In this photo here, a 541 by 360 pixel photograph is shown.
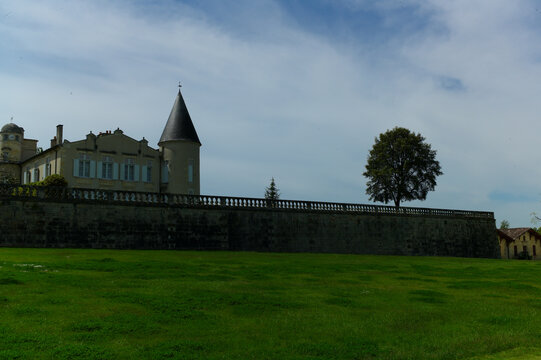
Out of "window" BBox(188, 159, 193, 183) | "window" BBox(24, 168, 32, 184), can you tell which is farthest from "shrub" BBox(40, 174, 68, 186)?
"window" BBox(24, 168, 32, 184)

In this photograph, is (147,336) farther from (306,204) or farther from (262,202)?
(306,204)

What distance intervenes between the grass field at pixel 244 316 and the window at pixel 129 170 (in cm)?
3003

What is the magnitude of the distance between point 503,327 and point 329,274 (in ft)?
27.1

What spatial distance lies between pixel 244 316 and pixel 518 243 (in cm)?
7111

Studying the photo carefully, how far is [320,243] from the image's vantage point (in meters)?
39.6

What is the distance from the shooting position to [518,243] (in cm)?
7331

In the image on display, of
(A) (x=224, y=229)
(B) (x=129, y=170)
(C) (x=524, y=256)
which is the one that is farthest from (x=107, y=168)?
(C) (x=524, y=256)

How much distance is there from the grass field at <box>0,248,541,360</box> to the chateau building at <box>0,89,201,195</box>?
28675mm

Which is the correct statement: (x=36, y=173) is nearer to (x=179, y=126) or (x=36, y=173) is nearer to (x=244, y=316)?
(x=179, y=126)

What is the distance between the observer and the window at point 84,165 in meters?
46.1

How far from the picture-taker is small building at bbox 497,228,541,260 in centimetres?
7206

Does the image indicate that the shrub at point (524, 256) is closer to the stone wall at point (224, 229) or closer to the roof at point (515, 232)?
the roof at point (515, 232)

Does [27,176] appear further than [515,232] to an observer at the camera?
No

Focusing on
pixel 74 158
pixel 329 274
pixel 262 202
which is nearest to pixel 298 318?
pixel 329 274
